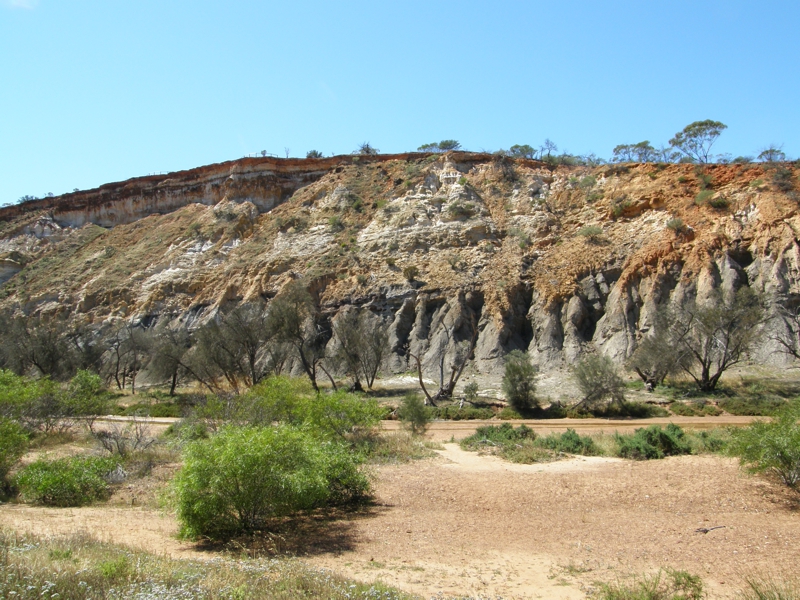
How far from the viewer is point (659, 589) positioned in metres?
6.96

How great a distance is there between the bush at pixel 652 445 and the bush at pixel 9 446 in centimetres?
1569

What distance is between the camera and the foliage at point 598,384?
86.3 feet

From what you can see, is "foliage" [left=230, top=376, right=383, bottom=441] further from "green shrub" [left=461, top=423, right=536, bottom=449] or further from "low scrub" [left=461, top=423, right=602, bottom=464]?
"low scrub" [left=461, top=423, right=602, bottom=464]

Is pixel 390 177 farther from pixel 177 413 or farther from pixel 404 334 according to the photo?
pixel 177 413

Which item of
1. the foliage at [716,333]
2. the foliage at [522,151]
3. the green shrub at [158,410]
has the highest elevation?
the foliage at [522,151]

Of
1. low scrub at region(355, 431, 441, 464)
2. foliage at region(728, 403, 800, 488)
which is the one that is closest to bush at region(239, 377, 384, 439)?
low scrub at region(355, 431, 441, 464)

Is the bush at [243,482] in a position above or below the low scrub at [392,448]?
above

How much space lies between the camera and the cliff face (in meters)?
35.1

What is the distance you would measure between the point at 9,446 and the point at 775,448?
16974 millimetres

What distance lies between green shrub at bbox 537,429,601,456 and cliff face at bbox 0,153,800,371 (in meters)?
16.4

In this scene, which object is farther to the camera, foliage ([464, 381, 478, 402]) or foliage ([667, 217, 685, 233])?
foliage ([667, 217, 685, 233])

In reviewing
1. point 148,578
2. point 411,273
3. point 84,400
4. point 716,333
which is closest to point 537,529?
point 148,578

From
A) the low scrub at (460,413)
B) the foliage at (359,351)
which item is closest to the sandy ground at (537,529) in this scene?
the low scrub at (460,413)

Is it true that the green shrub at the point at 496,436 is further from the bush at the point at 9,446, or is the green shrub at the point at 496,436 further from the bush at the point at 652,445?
the bush at the point at 9,446
